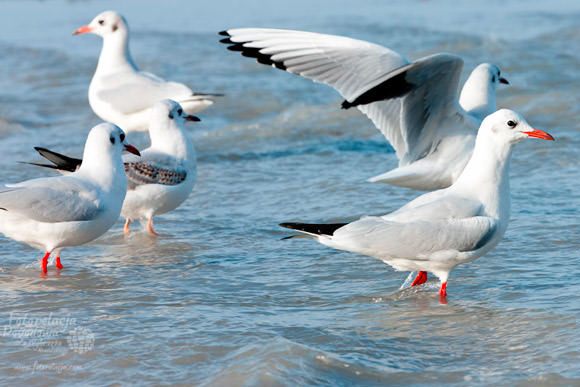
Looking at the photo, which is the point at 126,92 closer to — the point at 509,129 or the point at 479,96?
the point at 479,96

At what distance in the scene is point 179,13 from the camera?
21.2 m

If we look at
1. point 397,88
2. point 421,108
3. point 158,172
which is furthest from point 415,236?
point 158,172

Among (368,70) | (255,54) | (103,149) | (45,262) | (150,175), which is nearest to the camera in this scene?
(45,262)

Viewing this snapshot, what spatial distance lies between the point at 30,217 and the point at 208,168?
368cm

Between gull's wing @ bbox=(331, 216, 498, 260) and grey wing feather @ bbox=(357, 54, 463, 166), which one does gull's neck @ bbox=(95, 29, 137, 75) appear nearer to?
grey wing feather @ bbox=(357, 54, 463, 166)

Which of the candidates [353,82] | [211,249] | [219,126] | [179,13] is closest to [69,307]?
[211,249]

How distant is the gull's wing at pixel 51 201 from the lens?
225 inches

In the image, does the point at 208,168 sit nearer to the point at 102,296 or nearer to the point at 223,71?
the point at 102,296

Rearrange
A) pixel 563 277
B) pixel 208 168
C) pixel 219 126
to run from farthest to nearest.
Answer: pixel 219 126 < pixel 208 168 < pixel 563 277

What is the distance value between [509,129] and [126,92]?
5371 mm

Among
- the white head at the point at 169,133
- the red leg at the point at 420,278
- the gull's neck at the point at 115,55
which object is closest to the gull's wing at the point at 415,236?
the red leg at the point at 420,278

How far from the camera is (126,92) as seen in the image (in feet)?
32.6

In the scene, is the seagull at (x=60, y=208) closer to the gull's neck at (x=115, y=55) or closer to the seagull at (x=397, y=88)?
the seagull at (x=397, y=88)

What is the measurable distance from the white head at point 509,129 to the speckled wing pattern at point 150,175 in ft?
8.34
